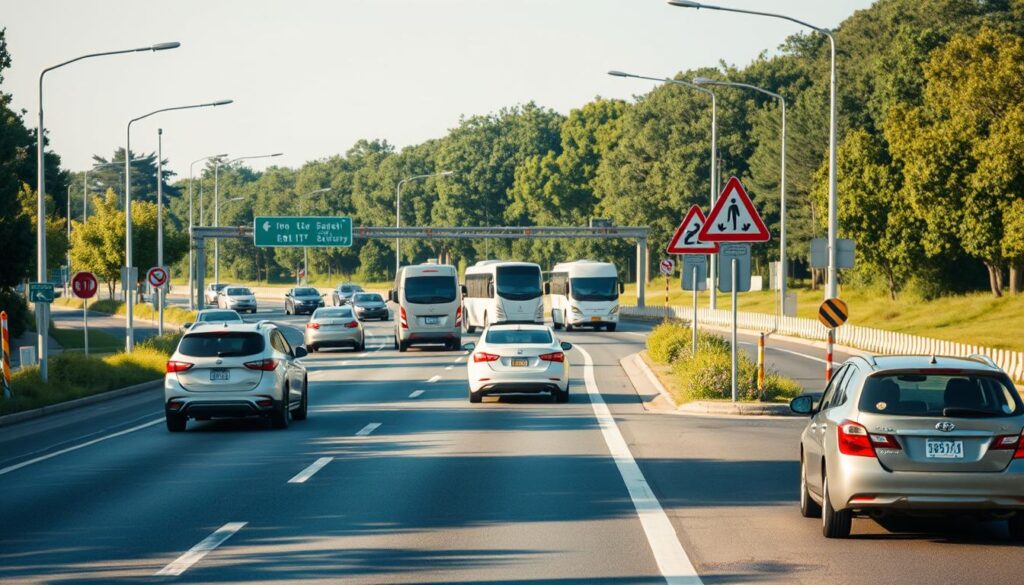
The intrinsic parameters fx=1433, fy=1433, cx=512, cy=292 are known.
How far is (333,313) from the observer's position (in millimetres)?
45344

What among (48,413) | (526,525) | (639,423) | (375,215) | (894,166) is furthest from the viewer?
(375,215)

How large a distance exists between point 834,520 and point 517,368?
14.3 m

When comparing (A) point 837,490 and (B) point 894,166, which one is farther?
(B) point 894,166

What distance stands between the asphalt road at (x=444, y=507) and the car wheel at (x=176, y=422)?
0.42 m

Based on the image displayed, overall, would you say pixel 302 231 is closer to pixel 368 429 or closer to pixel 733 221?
pixel 368 429

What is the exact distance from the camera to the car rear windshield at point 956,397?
10461 mm

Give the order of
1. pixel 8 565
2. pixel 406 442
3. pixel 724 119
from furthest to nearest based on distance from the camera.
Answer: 1. pixel 724 119
2. pixel 406 442
3. pixel 8 565

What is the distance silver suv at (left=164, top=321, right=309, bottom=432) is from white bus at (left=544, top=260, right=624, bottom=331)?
3979cm

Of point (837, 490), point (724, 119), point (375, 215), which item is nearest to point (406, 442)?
point (837, 490)

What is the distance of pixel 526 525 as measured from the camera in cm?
1147

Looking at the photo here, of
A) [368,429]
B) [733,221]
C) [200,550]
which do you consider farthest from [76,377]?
[200,550]

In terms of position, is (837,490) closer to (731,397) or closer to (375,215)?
(731,397)

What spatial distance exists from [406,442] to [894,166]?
198 feet

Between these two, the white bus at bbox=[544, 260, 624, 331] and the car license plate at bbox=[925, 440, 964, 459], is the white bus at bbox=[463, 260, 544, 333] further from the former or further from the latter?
the car license plate at bbox=[925, 440, 964, 459]
